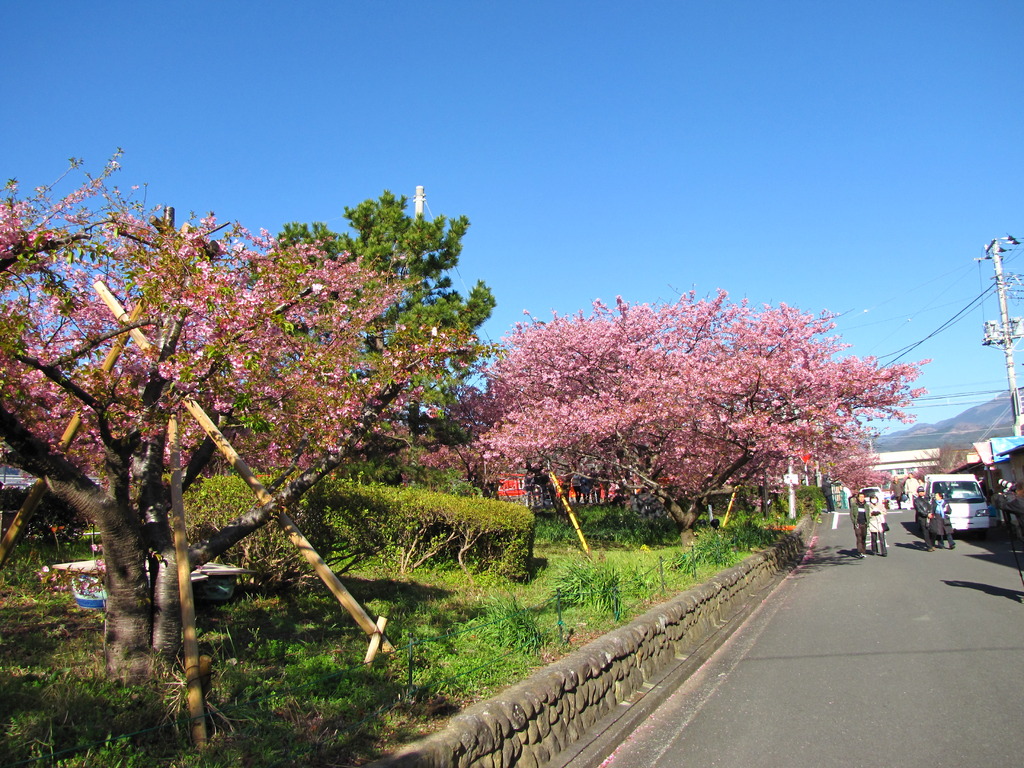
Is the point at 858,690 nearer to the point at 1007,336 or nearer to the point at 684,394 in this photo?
the point at 684,394

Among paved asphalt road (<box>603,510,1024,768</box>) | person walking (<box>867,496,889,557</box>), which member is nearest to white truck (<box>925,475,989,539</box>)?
person walking (<box>867,496,889,557</box>)

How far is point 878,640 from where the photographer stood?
8609 millimetres

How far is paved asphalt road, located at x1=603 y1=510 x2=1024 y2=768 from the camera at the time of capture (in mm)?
5164

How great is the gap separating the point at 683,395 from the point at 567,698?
10392mm

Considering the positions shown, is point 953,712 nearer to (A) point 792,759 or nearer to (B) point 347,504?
(A) point 792,759

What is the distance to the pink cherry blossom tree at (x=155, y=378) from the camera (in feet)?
15.4

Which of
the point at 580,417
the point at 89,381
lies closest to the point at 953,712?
the point at 89,381

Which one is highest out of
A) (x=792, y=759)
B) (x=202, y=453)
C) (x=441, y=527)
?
(x=202, y=453)

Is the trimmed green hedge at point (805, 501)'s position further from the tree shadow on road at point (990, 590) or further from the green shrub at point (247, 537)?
the green shrub at point (247, 537)

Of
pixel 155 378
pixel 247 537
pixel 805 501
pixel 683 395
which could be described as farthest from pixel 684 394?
pixel 805 501

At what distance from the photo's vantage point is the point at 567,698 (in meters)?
5.30

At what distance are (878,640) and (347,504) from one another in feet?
21.8

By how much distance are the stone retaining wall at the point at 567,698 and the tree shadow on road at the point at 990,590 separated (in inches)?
215

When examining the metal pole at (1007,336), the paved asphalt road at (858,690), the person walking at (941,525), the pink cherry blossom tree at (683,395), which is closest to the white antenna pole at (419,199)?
the pink cherry blossom tree at (683,395)
